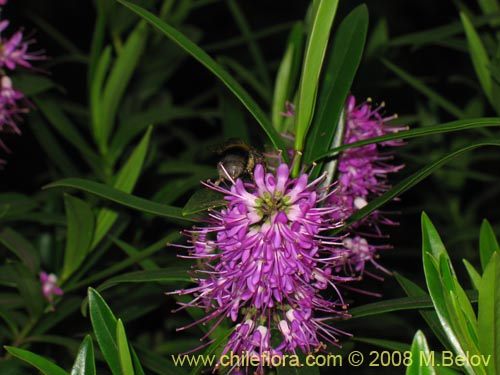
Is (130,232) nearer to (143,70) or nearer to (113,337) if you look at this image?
(143,70)

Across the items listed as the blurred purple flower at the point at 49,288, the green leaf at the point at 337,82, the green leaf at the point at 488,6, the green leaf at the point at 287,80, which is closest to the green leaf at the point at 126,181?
the blurred purple flower at the point at 49,288

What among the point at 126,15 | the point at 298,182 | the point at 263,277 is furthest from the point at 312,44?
the point at 126,15

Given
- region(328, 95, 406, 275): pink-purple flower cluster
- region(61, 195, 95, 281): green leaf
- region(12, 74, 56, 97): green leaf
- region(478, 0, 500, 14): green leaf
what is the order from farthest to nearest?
region(478, 0, 500, 14): green leaf, region(12, 74, 56, 97): green leaf, region(61, 195, 95, 281): green leaf, region(328, 95, 406, 275): pink-purple flower cluster

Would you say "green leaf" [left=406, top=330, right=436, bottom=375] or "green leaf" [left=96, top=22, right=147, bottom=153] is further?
"green leaf" [left=96, top=22, right=147, bottom=153]

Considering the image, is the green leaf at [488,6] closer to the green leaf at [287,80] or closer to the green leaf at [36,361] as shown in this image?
the green leaf at [287,80]

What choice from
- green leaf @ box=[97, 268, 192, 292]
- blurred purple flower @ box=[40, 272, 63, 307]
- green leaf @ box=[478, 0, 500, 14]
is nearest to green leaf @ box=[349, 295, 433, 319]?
green leaf @ box=[97, 268, 192, 292]

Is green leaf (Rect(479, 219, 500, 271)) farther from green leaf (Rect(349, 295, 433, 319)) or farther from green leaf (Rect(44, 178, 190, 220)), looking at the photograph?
green leaf (Rect(44, 178, 190, 220))
